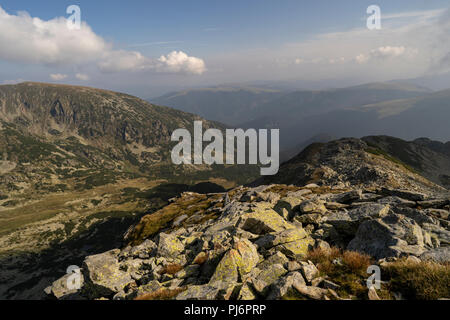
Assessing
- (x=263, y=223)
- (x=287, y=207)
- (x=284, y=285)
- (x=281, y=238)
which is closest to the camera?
(x=284, y=285)

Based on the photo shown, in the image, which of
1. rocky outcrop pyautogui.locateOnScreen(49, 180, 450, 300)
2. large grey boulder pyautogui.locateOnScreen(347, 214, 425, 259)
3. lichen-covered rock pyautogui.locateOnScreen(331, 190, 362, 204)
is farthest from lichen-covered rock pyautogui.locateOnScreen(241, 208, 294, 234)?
lichen-covered rock pyautogui.locateOnScreen(331, 190, 362, 204)

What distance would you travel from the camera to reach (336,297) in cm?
916

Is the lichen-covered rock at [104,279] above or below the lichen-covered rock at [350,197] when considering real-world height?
below

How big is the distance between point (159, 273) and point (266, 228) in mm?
10130

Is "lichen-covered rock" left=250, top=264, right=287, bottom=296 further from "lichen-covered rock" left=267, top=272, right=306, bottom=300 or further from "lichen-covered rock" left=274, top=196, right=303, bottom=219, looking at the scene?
"lichen-covered rock" left=274, top=196, right=303, bottom=219

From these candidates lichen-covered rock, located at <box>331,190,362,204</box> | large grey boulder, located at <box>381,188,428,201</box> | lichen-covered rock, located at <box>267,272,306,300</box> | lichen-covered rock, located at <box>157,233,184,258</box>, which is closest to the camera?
lichen-covered rock, located at <box>267,272,306,300</box>

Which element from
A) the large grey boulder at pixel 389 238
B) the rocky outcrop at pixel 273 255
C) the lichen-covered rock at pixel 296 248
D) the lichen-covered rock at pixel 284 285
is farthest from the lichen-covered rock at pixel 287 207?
the lichen-covered rock at pixel 284 285

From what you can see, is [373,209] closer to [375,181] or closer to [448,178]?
[375,181]

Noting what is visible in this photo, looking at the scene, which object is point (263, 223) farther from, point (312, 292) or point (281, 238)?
point (312, 292)

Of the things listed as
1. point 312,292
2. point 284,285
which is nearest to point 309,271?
point 312,292

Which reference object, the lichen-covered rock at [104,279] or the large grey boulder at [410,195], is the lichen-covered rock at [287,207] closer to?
the large grey boulder at [410,195]

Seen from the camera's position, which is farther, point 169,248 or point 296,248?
point 169,248

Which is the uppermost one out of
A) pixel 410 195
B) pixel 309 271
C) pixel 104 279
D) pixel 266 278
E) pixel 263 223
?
pixel 309 271
